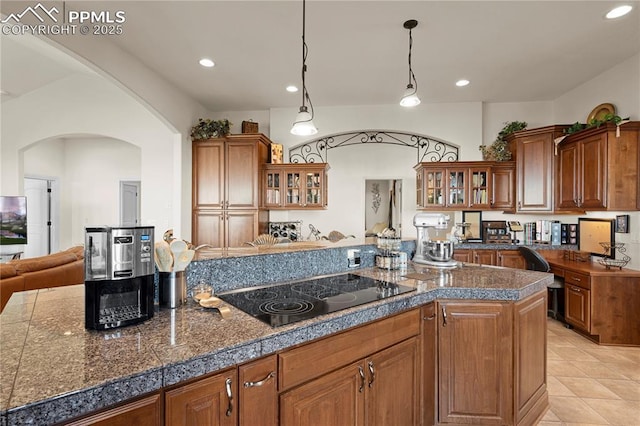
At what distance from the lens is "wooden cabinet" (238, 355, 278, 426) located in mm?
1034

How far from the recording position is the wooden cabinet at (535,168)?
4.11 meters

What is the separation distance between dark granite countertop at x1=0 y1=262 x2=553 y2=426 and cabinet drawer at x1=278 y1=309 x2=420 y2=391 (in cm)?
5

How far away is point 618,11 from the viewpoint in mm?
2615

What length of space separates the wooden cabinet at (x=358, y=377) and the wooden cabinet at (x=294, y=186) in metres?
3.31

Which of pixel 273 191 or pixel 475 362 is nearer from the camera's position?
pixel 475 362

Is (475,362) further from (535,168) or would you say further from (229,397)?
(535,168)

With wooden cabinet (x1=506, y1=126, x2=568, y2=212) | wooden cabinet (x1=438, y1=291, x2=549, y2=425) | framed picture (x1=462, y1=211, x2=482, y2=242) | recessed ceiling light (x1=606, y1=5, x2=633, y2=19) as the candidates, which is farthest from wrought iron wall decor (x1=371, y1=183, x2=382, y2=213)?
wooden cabinet (x1=438, y1=291, x2=549, y2=425)

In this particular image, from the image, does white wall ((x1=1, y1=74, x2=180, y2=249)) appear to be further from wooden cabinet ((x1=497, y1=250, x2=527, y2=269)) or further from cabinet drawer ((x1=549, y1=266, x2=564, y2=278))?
cabinet drawer ((x1=549, y1=266, x2=564, y2=278))

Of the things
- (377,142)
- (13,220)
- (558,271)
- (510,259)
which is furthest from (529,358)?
(13,220)

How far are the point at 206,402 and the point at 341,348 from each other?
22.7 inches

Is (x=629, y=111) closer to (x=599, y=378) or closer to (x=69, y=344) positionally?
(x=599, y=378)

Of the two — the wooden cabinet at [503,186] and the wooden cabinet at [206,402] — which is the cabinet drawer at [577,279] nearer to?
the wooden cabinet at [503,186]

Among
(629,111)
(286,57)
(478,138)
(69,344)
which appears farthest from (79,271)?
(629,111)

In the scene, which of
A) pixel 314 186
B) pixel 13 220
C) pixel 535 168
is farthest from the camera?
pixel 13 220
